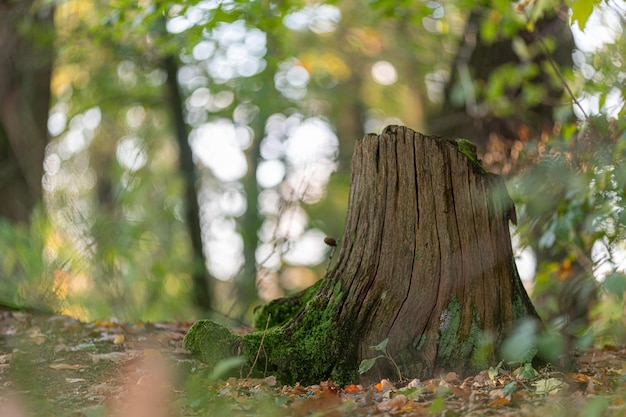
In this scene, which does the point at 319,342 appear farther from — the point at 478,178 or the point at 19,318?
the point at 19,318

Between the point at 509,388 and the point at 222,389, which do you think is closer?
the point at 509,388

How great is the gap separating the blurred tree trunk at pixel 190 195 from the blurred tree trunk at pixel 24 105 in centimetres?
177

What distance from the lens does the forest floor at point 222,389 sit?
2.82 metres

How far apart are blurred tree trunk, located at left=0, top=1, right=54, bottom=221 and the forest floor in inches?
213

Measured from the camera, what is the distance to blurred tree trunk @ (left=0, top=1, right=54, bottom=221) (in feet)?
29.7

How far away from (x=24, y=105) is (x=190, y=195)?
2753 millimetres

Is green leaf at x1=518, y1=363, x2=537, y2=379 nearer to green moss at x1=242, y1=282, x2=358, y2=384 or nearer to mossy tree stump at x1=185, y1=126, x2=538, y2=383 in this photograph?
mossy tree stump at x1=185, y1=126, x2=538, y2=383

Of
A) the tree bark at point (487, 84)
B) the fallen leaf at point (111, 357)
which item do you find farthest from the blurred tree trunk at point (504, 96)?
the fallen leaf at point (111, 357)

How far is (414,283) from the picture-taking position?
11.4 ft

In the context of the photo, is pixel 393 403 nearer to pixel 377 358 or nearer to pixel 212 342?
pixel 377 358

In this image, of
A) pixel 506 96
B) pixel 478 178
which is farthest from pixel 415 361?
pixel 506 96

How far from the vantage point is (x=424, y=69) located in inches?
425

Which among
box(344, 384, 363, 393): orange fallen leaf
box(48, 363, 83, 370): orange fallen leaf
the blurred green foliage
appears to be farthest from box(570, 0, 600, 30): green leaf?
box(48, 363, 83, 370): orange fallen leaf

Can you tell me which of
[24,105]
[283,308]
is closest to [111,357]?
[283,308]
